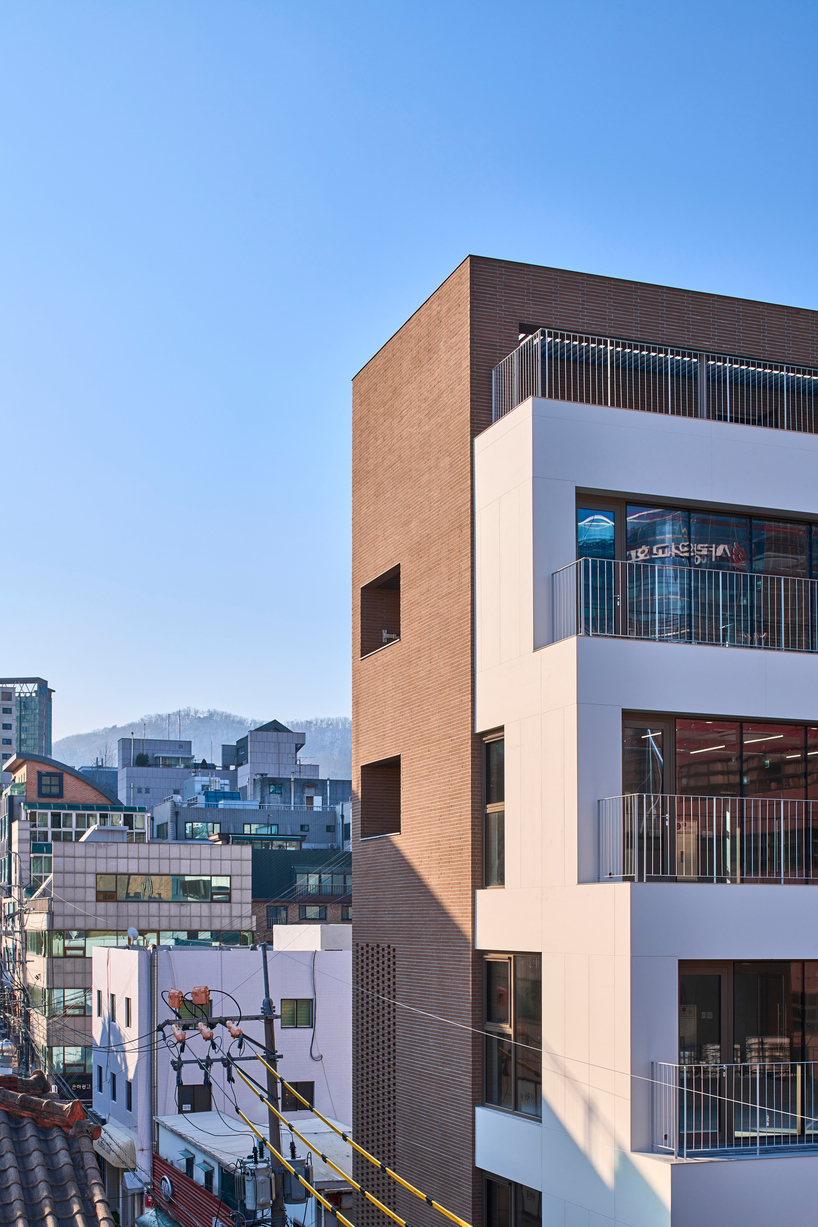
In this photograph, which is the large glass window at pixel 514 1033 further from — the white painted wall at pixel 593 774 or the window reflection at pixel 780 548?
the window reflection at pixel 780 548

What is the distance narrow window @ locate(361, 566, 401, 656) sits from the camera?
24109mm

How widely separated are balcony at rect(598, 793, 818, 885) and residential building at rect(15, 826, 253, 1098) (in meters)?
40.6

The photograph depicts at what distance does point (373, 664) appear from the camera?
2338 cm

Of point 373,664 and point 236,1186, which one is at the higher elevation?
point 373,664

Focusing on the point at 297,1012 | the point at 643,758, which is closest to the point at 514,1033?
the point at 643,758

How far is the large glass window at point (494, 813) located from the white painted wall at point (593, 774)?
0.35m

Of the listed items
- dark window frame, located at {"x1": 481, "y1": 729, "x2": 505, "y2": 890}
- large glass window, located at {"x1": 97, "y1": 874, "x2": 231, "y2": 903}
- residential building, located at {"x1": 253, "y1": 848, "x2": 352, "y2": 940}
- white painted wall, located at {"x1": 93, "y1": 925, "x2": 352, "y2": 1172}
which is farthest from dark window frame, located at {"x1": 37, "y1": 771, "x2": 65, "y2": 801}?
dark window frame, located at {"x1": 481, "y1": 729, "x2": 505, "y2": 890}

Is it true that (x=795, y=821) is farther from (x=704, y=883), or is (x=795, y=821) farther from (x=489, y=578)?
(x=489, y=578)

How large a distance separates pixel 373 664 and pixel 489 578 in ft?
16.8

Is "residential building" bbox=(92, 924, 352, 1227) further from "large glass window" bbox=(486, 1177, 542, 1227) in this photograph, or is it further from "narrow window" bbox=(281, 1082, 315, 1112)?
"large glass window" bbox=(486, 1177, 542, 1227)

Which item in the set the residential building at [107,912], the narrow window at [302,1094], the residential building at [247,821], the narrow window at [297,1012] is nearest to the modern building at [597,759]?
the narrow window at [297,1012]

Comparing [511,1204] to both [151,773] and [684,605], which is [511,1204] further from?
[151,773]

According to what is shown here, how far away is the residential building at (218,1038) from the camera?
3697 cm

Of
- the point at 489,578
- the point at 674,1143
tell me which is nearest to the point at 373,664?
the point at 489,578
